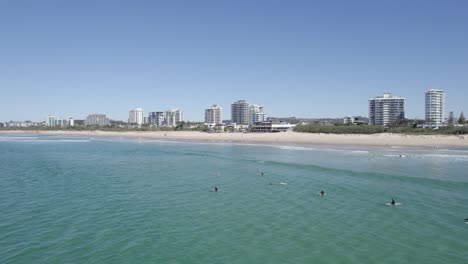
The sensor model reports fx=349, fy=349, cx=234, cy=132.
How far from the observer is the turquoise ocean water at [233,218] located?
1332 cm

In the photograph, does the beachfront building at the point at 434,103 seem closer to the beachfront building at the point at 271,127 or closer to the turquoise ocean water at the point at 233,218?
the beachfront building at the point at 271,127

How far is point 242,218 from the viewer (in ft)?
59.0

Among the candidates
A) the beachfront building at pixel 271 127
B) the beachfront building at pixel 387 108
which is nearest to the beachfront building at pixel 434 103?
the beachfront building at pixel 387 108

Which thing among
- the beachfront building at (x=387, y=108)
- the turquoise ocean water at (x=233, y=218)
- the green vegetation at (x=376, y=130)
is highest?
the beachfront building at (x=387, y=108)

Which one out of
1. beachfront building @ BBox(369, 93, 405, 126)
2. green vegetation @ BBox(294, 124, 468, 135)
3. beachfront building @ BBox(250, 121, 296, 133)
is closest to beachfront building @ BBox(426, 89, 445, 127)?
beachfront building @ BBox(369, 93, 405, 126)

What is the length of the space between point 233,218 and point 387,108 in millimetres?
191877

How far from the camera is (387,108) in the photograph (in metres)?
190

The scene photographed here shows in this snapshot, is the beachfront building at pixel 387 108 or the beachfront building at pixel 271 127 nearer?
the beachfront building at pixel 271 127

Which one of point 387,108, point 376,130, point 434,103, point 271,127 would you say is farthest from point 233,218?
point 434,103

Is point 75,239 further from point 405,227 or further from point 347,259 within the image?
point 405,227

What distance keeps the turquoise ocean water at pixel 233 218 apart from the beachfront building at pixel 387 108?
558 ft

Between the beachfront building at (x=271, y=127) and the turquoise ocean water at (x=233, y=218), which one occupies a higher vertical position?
the beachfront building at (x=271, y=127)

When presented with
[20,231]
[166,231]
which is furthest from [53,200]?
[166,231]

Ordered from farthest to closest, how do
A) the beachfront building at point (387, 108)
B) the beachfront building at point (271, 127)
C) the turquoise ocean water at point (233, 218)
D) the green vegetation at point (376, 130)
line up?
1. the beachfront building at point (387, 108)
2. the beachfront building at point (271, 127)
3. the green vegetation at point (376, 130)
4. the turquoise ocean water at point (233, 218)
